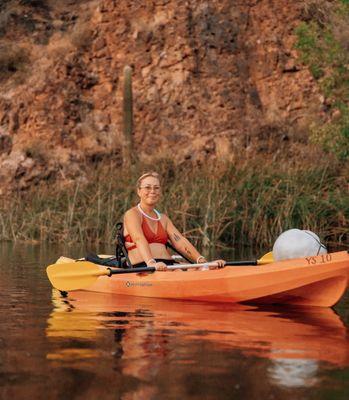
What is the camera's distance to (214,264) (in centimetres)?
959

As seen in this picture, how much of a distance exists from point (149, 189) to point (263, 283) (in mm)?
1639

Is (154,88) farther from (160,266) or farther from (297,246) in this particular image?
(297,246)

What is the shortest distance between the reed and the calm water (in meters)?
7.36

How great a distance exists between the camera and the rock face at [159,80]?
27281 millimetres

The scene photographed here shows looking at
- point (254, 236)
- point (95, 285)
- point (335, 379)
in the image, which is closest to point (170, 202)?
point (254, 236)

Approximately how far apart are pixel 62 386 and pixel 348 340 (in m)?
2.61

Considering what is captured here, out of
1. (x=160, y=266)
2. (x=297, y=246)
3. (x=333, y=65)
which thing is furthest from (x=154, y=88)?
(x=297, y=246)

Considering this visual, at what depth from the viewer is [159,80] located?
28.4m

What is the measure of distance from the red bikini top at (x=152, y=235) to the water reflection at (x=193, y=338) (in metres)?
0.64

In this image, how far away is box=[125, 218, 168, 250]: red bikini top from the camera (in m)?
10.2

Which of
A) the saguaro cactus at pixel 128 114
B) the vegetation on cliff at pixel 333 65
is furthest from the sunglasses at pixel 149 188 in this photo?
the saguaro cactus at pixel 128 114

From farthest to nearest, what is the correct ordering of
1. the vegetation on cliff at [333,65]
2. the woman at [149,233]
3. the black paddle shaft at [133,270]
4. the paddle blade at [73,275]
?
the vegetation on cliff at [333,65], the paddle blade at [73,275], the woman at [149,233], the black paddle shaft at [133,270]

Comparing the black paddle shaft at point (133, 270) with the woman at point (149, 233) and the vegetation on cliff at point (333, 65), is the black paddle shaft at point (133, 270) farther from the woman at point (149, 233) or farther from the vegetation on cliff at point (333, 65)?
the vegetation on cliff at point (333, 65)

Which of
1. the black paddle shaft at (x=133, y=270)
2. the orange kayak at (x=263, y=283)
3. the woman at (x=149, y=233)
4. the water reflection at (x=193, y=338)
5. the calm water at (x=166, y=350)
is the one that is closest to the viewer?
the calm water at (x=166, y=350)
